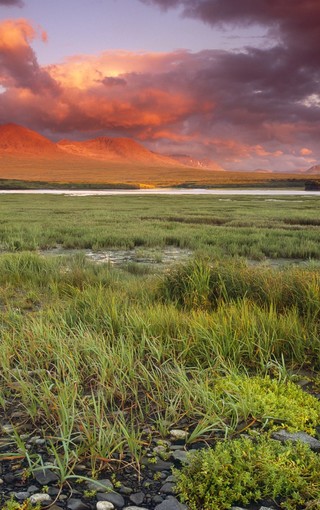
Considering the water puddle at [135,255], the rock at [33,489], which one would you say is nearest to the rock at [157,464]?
the rock at [33,489]

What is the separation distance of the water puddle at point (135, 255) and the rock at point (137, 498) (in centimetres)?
1002

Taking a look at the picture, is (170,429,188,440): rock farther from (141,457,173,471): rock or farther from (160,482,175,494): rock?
(160,482,175,494): rock

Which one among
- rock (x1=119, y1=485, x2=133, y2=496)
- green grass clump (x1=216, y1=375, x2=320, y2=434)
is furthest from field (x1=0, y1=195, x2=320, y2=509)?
rock (x1=119, y1=485, x2=133, y2=496)

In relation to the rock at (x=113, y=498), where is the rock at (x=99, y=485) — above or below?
above

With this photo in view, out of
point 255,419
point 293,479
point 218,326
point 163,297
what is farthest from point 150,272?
point 293,479

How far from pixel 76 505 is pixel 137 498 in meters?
0.35

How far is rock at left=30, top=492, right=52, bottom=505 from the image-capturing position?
8.45 feet

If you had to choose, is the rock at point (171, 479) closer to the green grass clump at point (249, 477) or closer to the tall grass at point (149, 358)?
the green grass clump at point (249, 477)

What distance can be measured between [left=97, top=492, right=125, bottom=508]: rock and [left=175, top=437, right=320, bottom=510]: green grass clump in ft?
1.13

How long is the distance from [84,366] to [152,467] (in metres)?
1.48

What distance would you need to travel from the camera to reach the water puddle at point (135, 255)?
1336cm

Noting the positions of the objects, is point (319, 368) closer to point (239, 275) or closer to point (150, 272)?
point (239, 275)

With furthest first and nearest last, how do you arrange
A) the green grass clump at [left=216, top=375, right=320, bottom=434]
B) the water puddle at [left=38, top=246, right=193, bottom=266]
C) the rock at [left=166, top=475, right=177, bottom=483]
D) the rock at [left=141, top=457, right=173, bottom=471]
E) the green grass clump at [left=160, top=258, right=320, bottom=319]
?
the water puddle at [left=38, top=246, right=193, bottom=266] → the green grass clump at [left=160, top=258, right=320, bottom=319] → the green grass clump at [left=216, top=375, right=320, bottom=434] → the rock at [left=141, top=457, right=173, bottom=471] → the rock at [left=166, top=475, right=177, bottom=483]

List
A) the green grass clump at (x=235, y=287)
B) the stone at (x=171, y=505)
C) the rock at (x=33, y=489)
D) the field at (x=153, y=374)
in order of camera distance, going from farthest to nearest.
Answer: the green grass clump at (x=235, y=287)
the field at (x=153, y=374)
the rock at (x=33, y=489)
the stone at (x=171, y=505)
